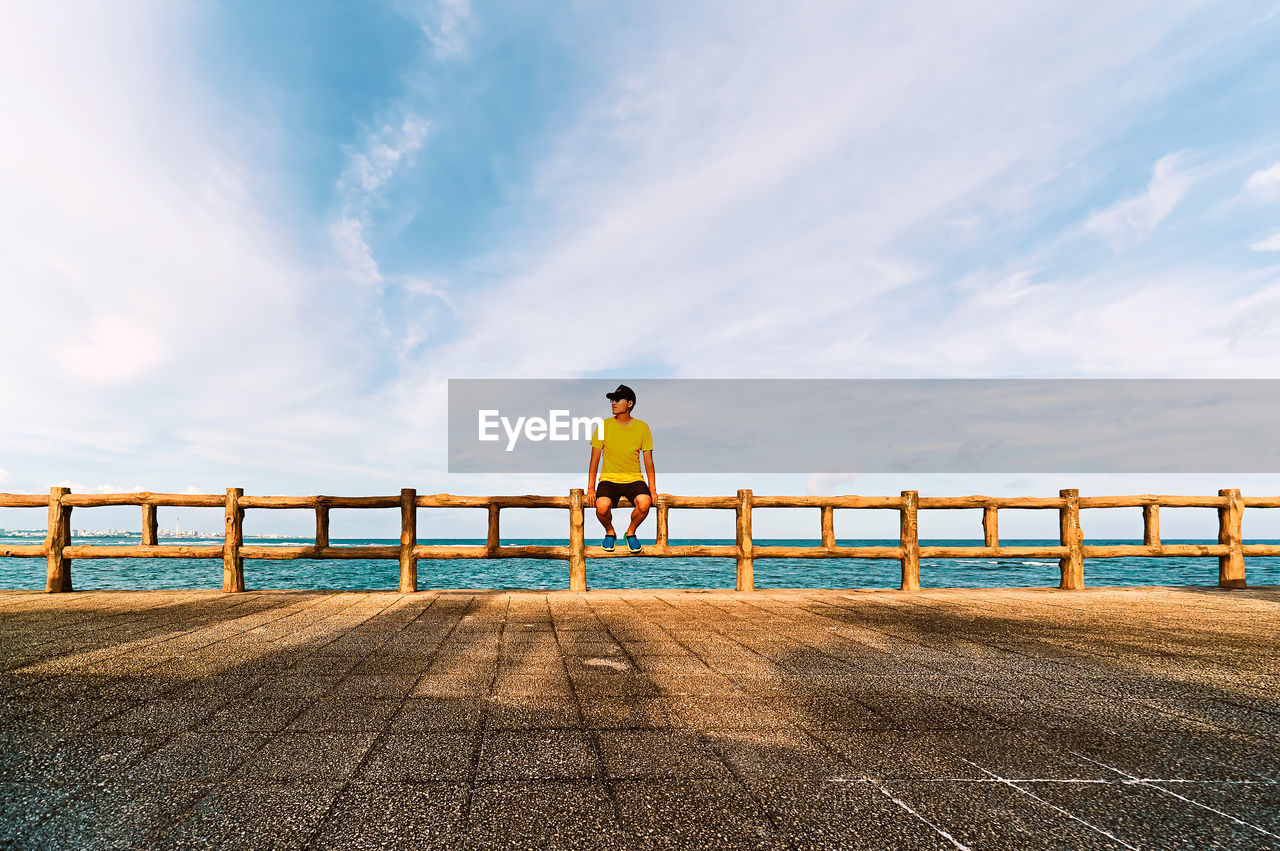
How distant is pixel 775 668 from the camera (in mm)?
3850

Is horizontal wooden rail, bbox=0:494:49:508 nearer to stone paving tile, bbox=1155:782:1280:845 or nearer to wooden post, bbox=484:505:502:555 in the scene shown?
wooden post, bbox=484:505:502:555

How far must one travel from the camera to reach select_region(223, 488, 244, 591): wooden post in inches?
327

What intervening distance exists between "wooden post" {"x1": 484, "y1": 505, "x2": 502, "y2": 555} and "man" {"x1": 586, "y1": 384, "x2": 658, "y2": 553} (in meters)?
2.01

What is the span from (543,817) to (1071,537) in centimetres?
1010

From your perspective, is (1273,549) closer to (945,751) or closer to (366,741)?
(945,751)

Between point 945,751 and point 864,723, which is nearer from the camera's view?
point 945,751

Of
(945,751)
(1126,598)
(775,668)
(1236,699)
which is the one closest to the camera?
(945,751)

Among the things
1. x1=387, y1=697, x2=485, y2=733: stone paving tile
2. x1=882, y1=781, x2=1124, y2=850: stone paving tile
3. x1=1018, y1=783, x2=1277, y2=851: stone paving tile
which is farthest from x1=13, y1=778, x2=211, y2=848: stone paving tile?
x1=1018, y1=783, x2=1277, y2=851: stone paving tile

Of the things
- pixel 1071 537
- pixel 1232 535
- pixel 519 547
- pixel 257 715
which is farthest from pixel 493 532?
pixel 1232 535

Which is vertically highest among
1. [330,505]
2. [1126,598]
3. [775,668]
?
[330,505]

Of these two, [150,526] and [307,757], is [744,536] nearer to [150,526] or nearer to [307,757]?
[307,757]

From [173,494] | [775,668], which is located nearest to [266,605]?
[173,494]

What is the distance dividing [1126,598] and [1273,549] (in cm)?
382

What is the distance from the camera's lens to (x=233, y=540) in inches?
328
